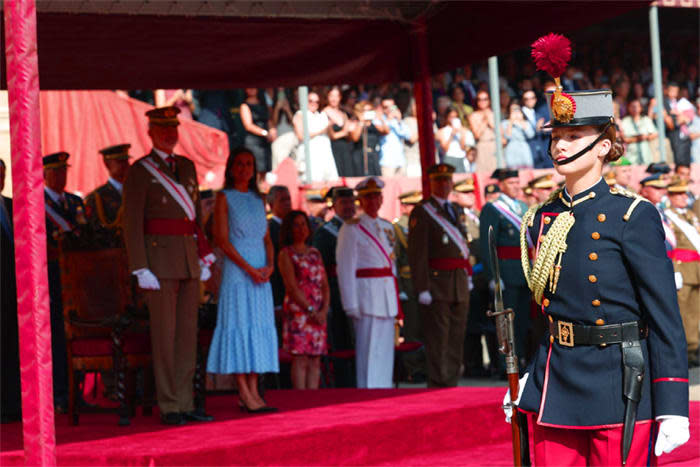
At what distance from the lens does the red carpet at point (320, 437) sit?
5.85 meters

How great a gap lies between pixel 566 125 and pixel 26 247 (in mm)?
2028

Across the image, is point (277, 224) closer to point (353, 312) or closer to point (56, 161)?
point (353, 312)

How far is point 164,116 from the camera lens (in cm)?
709

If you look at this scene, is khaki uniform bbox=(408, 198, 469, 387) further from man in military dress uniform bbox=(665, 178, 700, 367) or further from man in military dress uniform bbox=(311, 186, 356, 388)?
man in military dress uniform bbox=(665, 178, 700, 367)

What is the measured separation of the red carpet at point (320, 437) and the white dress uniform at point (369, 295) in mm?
2062

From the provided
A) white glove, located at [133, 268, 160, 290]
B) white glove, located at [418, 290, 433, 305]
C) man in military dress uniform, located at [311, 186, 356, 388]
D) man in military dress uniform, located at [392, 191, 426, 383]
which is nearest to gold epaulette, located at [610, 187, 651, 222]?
white glove, located at [133, 268, 160, 290]

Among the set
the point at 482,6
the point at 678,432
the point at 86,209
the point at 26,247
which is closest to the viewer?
the point at 678,432

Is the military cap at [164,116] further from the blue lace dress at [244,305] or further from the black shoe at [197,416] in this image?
the black shoe at [197,416]

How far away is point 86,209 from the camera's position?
8.90 meters

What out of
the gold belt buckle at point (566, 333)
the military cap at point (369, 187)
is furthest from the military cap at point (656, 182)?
the gold belt buckle at point (566, 333)

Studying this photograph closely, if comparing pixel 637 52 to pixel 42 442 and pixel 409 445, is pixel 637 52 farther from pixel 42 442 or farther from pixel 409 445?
pixel 42 442

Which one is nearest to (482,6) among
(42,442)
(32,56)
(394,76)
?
(394,76)

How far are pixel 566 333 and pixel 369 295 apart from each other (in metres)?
6.12

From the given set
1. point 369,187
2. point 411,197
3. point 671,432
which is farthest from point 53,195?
point 671,432
